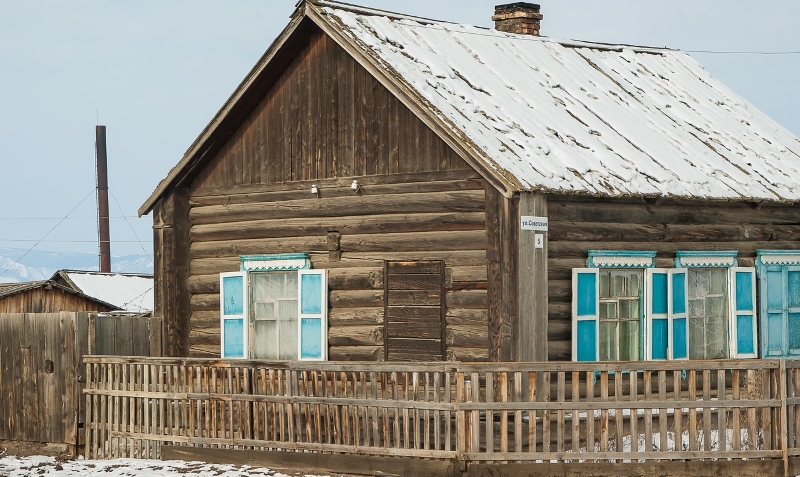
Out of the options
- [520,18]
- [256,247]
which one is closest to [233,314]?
[256,247]

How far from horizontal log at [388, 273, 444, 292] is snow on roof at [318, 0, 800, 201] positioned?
1.92 m

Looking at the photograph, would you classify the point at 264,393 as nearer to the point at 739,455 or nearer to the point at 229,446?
the point at 229,446

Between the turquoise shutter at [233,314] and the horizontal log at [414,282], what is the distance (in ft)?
8.72

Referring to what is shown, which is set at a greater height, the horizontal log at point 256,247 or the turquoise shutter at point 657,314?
the horizontal log at point 256,247

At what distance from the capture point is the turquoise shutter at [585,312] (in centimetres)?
1658

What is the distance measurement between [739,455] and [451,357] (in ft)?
13.5

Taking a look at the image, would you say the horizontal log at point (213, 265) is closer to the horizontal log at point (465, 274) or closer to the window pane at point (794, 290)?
the horizontal log at point (465, 274)

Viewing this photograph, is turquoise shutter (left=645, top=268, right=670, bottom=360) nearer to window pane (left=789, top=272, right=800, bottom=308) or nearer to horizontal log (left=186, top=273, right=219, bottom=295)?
window pane (left=789, top=272, right=800, bottom=308)

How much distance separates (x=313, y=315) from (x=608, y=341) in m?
4.10

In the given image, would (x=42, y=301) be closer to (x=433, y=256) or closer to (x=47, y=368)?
(x=47, y=368)

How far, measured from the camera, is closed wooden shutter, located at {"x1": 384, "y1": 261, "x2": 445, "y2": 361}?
55.3ft

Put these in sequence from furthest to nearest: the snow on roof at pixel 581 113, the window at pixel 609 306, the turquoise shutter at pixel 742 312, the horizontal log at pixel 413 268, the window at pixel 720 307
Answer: the turquoise shutter at pixel 742 312, the window at pixel 720 307, the horizontal log at pixel 413 268, the snow on roof at pixel 581 113, the window at pixel 609 306

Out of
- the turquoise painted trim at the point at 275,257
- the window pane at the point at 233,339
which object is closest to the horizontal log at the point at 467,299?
the turquoise painted trim at the point at 275,257

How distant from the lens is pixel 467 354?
16.5m
